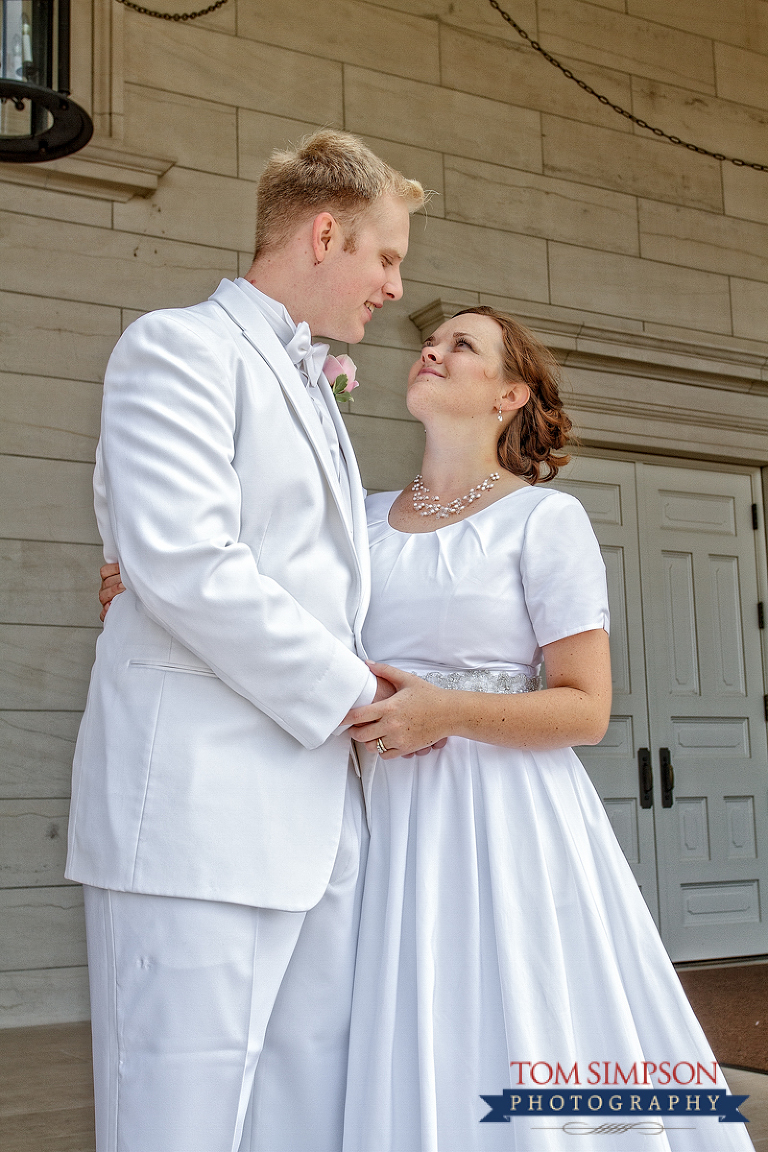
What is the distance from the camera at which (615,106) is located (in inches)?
222

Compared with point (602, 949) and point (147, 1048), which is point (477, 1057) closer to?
point (602, 949)

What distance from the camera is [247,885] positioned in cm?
145

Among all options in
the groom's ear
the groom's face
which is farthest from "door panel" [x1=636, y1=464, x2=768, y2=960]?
the groom's ear

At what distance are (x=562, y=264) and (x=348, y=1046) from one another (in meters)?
4.45

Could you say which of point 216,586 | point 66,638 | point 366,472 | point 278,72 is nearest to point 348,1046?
point 216,586

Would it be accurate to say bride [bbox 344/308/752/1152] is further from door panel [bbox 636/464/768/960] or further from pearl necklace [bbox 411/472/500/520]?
door panel [bbox 636/464/768/960]

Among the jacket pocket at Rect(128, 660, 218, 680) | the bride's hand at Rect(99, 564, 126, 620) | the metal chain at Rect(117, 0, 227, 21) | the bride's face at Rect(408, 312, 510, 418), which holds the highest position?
the metal chain at Rect(117, 0, 227, 21)

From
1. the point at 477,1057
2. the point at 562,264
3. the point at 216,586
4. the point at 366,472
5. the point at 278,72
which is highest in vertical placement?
the point at 278,72

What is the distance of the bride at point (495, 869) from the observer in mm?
1617

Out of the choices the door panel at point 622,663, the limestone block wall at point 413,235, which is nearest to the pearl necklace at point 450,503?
the limestone block wall at point 413,235

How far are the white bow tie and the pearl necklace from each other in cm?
44

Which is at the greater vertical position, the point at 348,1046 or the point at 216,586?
the point at 216,586

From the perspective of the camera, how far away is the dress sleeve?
6.18 ft

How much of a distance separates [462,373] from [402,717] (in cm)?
89
